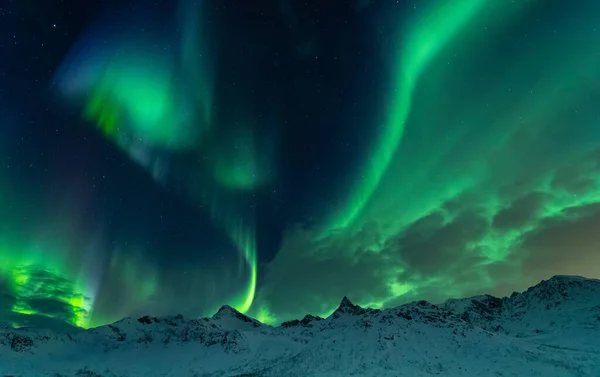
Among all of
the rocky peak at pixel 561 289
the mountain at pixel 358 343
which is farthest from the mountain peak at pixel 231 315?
the rocky peak at pixel 561 289

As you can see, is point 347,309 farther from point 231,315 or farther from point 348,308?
point 231,315

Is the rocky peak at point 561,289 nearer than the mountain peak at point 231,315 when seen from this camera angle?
Yes

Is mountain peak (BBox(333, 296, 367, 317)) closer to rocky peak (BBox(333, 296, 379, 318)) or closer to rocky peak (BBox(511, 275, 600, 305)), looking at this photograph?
rocky peak (BBox(333, 296, 379, 318))

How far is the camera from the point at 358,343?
101 m

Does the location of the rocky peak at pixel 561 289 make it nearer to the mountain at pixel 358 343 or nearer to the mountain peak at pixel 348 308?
the mountain at pixel 358 343

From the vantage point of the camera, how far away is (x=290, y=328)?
534ft

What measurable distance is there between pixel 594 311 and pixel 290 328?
322 ft

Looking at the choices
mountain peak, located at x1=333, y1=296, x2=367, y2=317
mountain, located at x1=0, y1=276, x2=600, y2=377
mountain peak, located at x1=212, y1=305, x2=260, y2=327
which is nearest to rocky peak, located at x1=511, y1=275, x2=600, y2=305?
mountain, located at x1=0, y1=276, x2=600, y2=377

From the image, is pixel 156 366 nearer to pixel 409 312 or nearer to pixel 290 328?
pixel 290 328

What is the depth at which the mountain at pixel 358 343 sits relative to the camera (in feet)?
282

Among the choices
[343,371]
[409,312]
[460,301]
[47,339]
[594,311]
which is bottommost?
[343,371]

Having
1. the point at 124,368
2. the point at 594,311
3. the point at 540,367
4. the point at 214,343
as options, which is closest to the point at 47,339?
the point at 124,368

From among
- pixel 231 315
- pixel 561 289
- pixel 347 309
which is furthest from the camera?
pixel 231 315

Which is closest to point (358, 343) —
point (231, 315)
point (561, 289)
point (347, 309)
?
point (347, 309)
